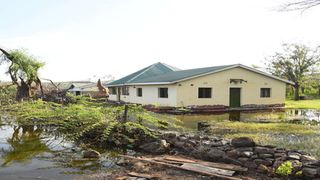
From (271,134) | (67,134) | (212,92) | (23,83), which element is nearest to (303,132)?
(271,134)

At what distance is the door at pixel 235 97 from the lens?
23984 mm

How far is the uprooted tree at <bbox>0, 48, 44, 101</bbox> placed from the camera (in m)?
20.8

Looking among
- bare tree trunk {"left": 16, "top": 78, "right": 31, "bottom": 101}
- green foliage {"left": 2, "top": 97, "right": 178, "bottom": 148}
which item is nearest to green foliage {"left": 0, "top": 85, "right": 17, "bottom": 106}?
bare tree trunk {"left": 16, "top": 78, "right": 31, "bottom": 101}

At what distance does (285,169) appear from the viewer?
5953 mm

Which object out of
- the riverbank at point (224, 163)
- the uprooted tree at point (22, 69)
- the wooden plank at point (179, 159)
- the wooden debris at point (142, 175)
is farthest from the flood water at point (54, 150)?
the uprooted tree at point (22, 69)

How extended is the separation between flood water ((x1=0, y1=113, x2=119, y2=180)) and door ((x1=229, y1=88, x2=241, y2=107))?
15.6m

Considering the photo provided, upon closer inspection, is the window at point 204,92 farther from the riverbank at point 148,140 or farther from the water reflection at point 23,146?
the water reflection at point 23,146

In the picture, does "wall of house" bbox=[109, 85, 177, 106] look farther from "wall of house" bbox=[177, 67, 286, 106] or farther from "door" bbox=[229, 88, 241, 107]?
"door" bbox=[229, 88, 241, 107]

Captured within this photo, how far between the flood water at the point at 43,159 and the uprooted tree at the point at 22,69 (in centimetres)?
987

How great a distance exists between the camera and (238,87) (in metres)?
24.3

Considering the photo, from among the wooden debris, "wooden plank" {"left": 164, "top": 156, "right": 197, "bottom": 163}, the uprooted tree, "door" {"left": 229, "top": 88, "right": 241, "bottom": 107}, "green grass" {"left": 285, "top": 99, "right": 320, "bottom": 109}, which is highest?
the uprooted tree

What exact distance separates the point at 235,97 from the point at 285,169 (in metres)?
18.6

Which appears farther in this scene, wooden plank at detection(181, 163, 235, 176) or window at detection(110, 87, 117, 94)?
window at detection(110, 87, 117, 94)

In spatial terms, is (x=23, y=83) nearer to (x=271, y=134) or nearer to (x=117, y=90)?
(x=117, y=90)
